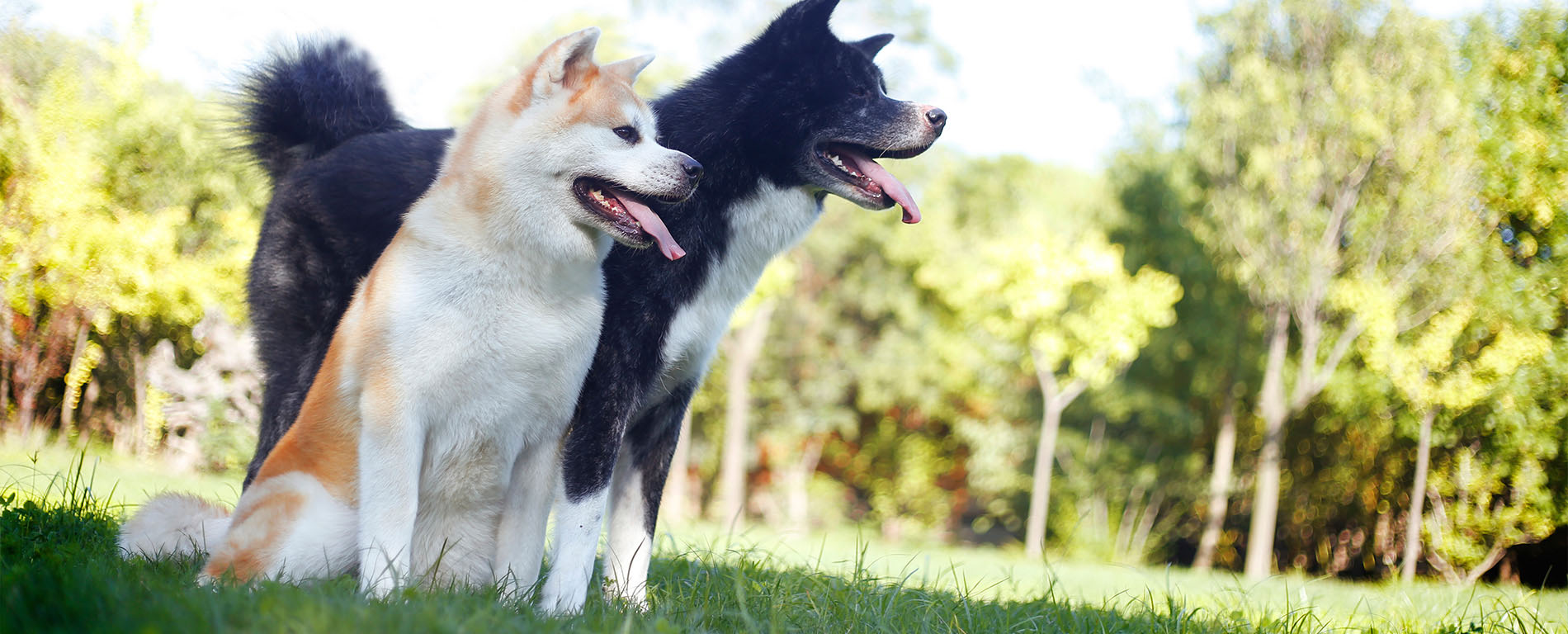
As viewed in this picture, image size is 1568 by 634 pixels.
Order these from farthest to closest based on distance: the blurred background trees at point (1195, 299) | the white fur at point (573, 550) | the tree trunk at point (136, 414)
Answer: the tree trunk at point (136, 414), the blurred background trees at point (1195, 299), the white fur at point (573, 550)

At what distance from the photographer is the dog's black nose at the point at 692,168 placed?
2.36 m

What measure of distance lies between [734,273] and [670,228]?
26cm

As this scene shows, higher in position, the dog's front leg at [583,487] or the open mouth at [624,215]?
the open mouth at [624,215]

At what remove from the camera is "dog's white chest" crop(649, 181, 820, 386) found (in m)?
2.71

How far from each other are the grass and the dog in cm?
33

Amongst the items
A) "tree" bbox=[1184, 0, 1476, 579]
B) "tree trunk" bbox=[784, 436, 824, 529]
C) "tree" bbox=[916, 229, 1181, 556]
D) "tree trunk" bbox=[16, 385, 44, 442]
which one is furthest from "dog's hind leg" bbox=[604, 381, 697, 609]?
Answer: "tree trunk" bbox=[784, 436, 824, 529]

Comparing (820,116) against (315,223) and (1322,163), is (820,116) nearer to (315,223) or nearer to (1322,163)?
(315,223)

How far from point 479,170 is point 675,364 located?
808 millimetres

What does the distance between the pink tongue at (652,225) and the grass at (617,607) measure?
2.97 feet

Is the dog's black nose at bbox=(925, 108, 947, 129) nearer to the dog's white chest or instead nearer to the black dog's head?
the black dog's head

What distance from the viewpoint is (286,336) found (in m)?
3.23

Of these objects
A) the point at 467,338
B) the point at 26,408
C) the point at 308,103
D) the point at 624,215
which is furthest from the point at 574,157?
the point at 26,408

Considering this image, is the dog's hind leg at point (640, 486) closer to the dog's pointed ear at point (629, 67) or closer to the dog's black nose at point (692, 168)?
the dog's black nose at point (692, 168)

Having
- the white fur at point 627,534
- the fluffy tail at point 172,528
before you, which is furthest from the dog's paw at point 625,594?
the fluffy tail at point 172,528
